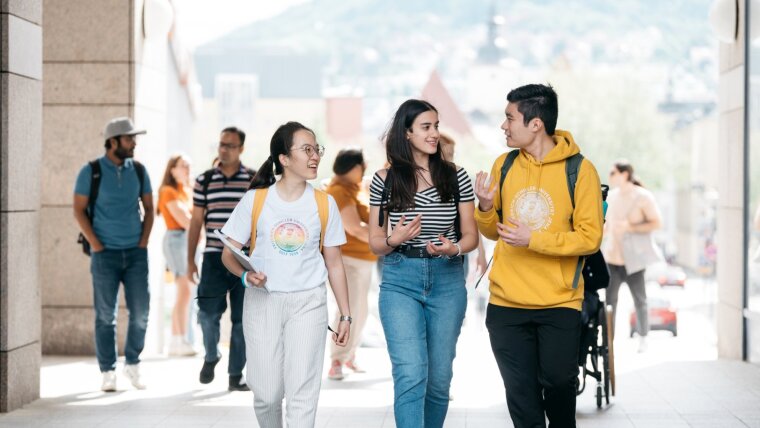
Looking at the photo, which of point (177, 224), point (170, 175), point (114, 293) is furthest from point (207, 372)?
point (170, 175)

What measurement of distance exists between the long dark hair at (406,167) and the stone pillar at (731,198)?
20.1 feet

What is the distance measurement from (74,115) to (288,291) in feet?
20.3

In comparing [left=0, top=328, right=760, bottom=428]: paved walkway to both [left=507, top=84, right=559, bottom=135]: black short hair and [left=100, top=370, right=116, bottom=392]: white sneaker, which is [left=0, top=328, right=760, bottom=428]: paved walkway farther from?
Result: [left=507, top=84, right=559, bottom=135]: black short hair

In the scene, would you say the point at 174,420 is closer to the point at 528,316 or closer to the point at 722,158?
the point at 528,316

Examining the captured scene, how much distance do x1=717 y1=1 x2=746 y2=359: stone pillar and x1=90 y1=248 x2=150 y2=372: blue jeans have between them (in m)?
5.62

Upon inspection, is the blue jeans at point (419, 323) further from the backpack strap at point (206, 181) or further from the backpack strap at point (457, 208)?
the backpack strap at point (206, 181)

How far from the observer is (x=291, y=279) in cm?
537

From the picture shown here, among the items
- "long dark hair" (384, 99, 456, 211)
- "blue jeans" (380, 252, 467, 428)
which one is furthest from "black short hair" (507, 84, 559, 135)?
"blue jeans" (380, 252, 467, 428)

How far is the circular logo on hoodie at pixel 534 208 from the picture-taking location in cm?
538

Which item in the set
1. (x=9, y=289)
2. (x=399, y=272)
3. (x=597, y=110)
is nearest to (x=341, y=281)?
(x=399, y=272)

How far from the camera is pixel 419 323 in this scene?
5707 mm

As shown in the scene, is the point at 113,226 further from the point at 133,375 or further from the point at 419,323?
the point at 419,323

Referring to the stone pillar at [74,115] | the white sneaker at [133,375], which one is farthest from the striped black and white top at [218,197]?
the stone pillar at [74,115]

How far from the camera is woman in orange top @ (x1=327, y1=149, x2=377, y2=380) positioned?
31.6 feet
